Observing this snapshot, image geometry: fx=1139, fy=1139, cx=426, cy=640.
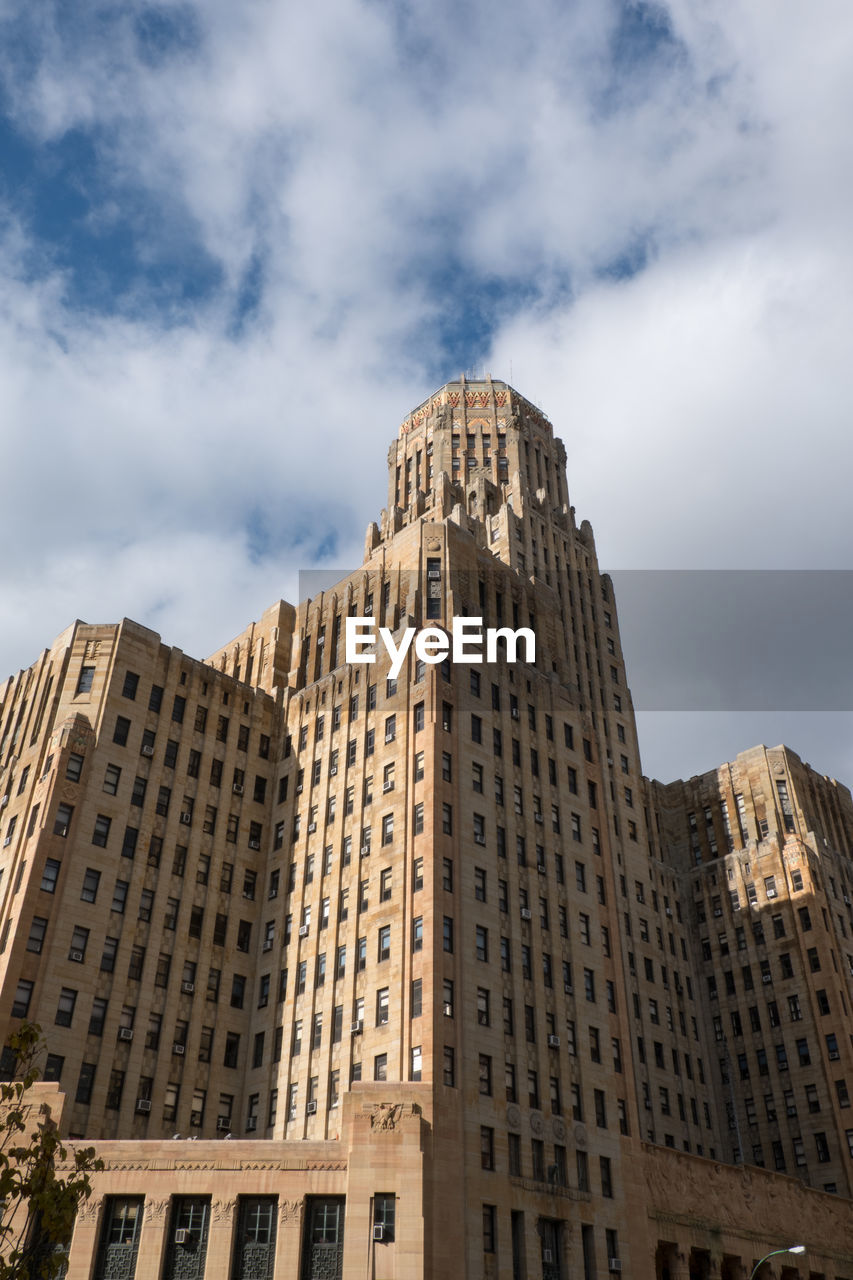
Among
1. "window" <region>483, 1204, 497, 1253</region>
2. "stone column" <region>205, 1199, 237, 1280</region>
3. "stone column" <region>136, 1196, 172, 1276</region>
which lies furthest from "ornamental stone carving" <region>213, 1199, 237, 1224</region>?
"window" <region>483, 1204, 497, 1253</region>

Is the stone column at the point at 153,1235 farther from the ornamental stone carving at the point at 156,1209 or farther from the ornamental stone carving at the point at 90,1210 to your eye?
the ornamental stone carving at the point at 90,1210

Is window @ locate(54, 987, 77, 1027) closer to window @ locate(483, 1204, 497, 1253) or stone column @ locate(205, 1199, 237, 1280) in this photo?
stone column @ locate(205, 1199, 237, 1280)

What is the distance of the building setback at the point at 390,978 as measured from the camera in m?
56.2

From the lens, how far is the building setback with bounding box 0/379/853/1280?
185 feet

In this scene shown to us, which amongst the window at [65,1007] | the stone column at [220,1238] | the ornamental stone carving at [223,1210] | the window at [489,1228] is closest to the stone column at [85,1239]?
the stone column at [220,1238]

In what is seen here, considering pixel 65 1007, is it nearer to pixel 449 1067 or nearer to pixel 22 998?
pixel 22 998

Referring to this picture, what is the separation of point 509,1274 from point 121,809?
122 ft

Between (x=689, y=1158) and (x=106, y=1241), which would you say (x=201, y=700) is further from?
(x=689, y=1158)

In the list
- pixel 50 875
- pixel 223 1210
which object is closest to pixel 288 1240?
pixel 223 1210

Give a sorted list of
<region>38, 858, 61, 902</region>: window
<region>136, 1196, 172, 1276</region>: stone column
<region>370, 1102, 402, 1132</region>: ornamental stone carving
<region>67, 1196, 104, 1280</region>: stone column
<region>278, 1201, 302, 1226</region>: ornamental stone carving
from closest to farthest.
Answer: <region>67, 1196, 104, 1280</region>: stone column < <region>136, 1196, 172, 1276</region>: stone column < <region>278, 1201, 302, 1226</region>: ornamental stone carving < <region>370, 1102, 402, 1132</region>: ornamental stone carving < <region>38, 858, 61, 902</region>: window

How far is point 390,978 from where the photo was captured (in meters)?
66.4

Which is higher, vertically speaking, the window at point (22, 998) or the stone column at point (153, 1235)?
the window at point (22, 998)

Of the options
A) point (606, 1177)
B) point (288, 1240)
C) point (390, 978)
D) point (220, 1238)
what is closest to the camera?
point (220, 1238)

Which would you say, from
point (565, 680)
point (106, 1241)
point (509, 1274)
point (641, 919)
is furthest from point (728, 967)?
point (106, 1241)
